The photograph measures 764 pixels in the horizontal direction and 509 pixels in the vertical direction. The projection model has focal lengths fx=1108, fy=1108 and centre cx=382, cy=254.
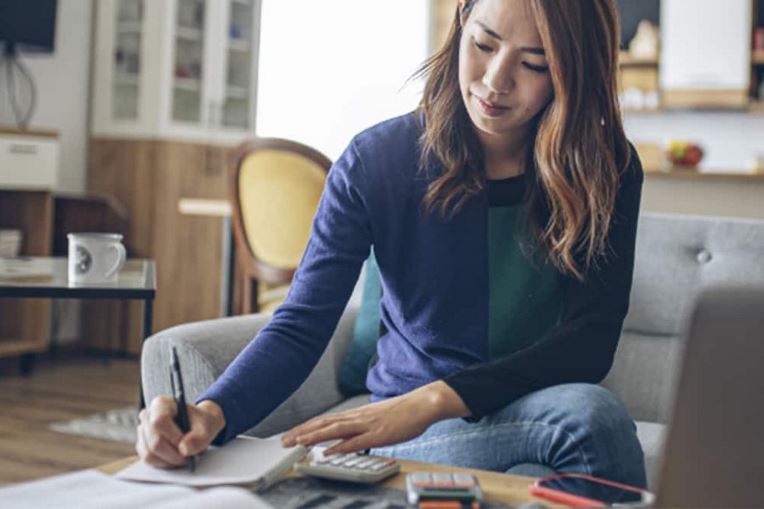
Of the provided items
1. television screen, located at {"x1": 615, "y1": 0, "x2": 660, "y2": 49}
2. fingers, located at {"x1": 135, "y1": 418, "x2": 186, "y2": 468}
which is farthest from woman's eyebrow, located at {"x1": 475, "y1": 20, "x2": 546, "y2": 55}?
television screen, located at {"x1": 615, "y1": 0, "x2": 660, "y2": 49}

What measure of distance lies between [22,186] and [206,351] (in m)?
2.78

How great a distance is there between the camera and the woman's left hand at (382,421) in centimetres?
113

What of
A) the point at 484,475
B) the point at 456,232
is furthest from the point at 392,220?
the point at 484,475

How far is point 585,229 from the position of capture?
140cm

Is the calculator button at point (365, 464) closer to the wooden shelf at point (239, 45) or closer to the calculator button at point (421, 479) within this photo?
the calculator button at point (421, 479)

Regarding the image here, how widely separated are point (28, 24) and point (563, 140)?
129 inches

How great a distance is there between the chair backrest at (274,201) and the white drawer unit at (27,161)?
1009mm

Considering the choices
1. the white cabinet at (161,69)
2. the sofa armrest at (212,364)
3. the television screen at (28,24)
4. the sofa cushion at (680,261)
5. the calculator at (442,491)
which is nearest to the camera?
the calculator at (442,491)

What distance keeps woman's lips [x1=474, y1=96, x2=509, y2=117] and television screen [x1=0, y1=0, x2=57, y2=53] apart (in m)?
3.19

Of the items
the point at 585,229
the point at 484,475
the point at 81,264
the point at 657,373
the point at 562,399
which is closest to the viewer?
the point at 484,475

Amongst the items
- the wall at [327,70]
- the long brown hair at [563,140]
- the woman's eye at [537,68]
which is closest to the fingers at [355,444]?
the long brown hair at [563,140]

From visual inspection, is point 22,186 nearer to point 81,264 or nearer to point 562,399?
point 81,264

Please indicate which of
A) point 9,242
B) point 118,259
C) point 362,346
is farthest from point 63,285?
point 9,242

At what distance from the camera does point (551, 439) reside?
120cm
